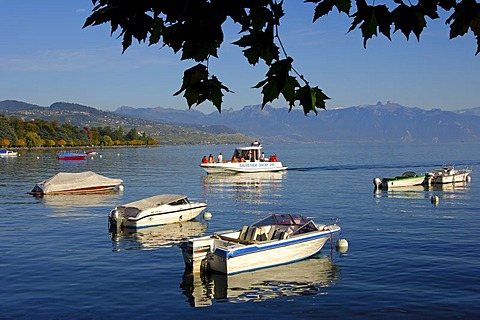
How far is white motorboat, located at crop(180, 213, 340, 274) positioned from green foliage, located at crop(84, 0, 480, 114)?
19232 millimetres

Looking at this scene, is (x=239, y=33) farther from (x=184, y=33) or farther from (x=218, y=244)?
(x=218, y=244)

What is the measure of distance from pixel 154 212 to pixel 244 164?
4838 cm

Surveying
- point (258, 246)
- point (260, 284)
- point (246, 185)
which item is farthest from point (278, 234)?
point (246, 185)

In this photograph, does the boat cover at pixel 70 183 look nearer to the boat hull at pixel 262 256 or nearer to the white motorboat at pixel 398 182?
the white motorboat at pixel 398 182

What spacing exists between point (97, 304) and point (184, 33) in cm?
1780

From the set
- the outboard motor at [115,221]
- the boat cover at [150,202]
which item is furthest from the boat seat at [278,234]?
the boat cover at [150,202]

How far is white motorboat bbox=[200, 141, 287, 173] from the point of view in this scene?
274 ft

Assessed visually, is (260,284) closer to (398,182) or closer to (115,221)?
(115,221)

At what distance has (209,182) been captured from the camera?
73875 millimetres

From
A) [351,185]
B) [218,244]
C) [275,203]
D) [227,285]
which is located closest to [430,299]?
[227,285]

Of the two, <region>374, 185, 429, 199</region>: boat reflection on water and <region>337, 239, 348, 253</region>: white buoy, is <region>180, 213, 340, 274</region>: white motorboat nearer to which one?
<region>337, 239, 348, 253</region>: white buoy

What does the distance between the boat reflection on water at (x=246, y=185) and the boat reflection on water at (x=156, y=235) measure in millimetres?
15919

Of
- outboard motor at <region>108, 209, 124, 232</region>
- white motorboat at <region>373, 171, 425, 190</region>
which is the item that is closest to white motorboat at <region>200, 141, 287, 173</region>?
white motorboat at <region>373, 171, 425, 190</region>

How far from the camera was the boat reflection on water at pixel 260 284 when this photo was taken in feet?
68.8
